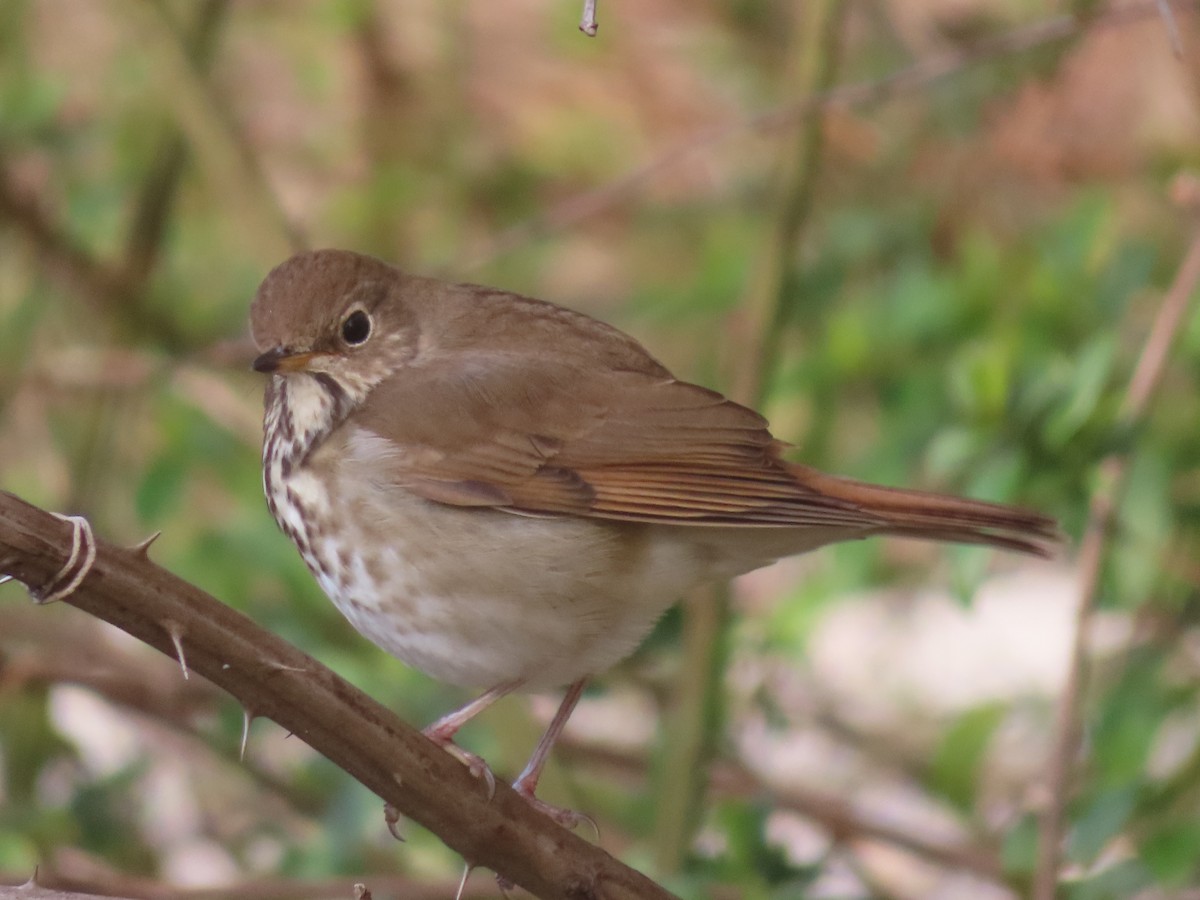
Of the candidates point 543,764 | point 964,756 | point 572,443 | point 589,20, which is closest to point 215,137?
point 572,443

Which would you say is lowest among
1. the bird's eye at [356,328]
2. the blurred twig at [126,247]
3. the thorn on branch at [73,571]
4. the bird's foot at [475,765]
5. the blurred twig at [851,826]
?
the thorn on branch at [73,571]

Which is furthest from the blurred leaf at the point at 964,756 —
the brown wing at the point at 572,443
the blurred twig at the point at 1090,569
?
the brown wing at the point at 572,443

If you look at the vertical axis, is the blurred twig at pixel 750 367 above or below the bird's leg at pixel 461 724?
above

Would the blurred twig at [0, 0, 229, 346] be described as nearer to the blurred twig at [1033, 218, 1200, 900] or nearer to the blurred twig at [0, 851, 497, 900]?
the blurred twig at [0, 851, 497, 900]

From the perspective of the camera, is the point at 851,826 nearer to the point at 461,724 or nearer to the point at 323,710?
the point at 461,724

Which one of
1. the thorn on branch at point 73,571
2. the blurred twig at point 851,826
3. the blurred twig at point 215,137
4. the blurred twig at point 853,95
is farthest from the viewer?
the blurred twig at point 215,137

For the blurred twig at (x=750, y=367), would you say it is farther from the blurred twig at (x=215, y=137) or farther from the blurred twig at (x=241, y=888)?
the blurred twig at (x=215, y=137)

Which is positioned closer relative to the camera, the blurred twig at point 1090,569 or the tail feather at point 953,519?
the tail feather at point 953,519

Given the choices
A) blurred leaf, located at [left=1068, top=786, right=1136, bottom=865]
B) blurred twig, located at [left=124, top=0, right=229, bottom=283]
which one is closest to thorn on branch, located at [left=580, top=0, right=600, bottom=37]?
blurred leaf, located at [left=1068, top=786, right=1136, bottom=865]
